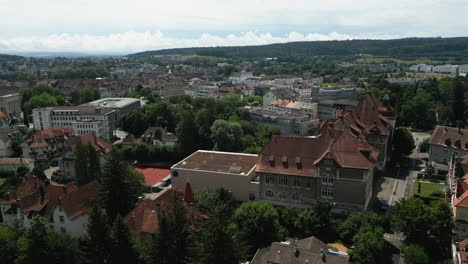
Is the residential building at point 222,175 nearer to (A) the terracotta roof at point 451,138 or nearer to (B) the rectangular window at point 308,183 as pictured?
(B) the rectangular window at point 308,183

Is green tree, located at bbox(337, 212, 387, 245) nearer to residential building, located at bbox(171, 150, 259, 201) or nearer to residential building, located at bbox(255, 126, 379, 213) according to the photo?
residential building, located at bbox(255, 126, 379, 213)

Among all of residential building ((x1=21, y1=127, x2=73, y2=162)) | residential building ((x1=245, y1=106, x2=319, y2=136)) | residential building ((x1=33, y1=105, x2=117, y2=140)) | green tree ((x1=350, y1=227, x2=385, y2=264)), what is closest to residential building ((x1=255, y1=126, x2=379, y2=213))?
green tree ((x1=350, y1=227, x2=385, y2=264))

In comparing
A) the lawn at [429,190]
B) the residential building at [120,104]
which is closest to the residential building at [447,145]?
the lawn at [429,190]

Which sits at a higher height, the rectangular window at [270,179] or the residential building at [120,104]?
the residential building at [120,104]

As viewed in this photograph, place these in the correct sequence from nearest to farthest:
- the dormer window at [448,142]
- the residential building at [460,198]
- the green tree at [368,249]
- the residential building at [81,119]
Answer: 1. the green tree at [368,249]
2. the residential building at [460,198]
3. the dormer window at [448,142]
4. the residential building at [81,119]

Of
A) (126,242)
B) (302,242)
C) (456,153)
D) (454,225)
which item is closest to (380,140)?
(456,153)
